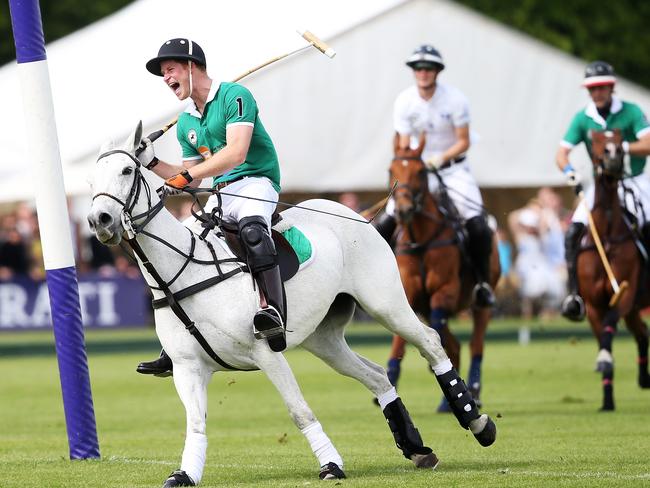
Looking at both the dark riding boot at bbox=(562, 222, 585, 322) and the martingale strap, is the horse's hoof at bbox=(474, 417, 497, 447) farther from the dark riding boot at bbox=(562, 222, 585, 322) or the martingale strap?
Result: the dark riding boot at bbox=(562, 222, 585, 322)

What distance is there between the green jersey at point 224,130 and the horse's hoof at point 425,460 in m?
1.90

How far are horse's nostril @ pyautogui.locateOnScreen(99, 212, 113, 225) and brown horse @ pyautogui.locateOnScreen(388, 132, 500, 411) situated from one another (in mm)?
6148

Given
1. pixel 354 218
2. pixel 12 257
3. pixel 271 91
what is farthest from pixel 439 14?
pixel 354 218

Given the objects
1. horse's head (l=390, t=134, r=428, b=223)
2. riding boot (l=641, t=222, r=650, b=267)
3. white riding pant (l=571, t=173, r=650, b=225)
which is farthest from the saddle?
riding boot (l=641, t=222, r=650, b=267)

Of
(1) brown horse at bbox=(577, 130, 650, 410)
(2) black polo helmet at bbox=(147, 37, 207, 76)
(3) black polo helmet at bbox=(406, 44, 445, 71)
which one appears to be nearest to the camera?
(2) black polo helmet at bbox=(147, 37, 207, 76)

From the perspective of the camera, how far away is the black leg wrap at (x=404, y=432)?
9164mm

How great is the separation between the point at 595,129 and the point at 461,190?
144 centimetres

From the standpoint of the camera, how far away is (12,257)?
2552 cm

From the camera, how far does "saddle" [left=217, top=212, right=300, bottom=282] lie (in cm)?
859

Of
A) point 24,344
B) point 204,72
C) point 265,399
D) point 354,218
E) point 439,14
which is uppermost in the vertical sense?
point 204,72

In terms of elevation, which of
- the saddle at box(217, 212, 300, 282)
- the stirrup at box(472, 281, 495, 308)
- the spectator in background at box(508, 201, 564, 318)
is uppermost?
the saddle at box(217, 212, 300, 282)

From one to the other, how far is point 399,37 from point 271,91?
2.58 m

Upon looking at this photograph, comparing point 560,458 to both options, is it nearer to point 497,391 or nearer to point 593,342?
point 497,391

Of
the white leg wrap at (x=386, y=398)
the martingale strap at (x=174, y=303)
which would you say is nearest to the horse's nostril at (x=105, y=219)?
the martingale strap at (x=174, y=303)
